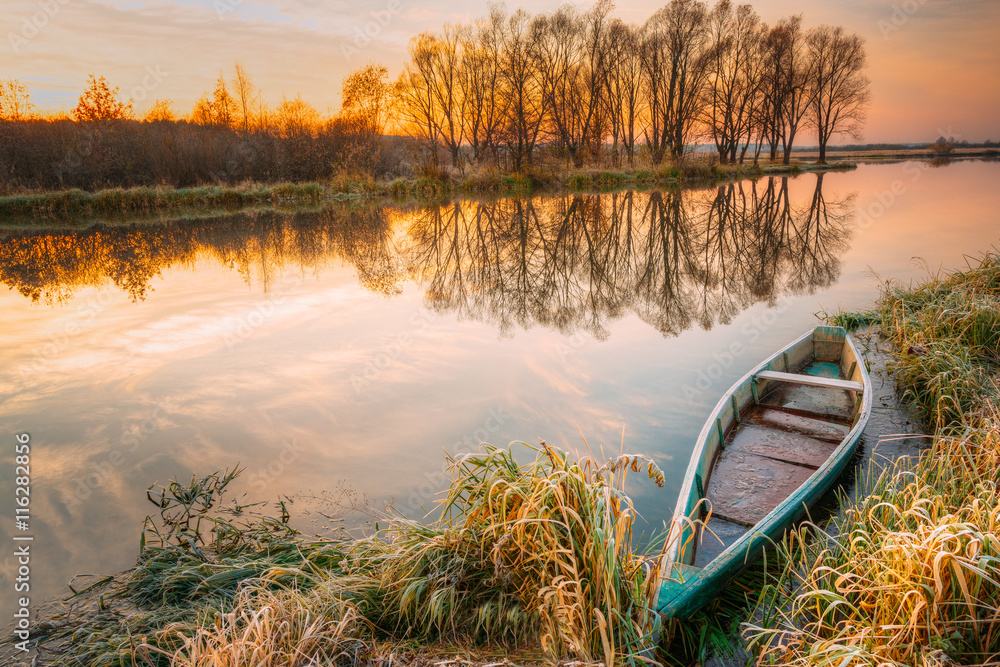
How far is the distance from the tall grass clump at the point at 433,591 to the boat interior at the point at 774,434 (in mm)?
1052

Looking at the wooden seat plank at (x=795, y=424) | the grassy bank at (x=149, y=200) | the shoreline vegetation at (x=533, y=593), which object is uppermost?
the grassy bank at (x=149, y=200)

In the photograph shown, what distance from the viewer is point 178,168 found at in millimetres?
29234

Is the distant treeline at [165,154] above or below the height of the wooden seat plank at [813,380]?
above

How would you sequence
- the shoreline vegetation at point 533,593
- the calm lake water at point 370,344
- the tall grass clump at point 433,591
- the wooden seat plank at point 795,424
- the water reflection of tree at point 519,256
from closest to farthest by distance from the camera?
the shoreline vegetation at point 533,593 → the tall grass clump at point 433,591 → the calm lake water at point 370,344 → the wooden seat plank at point 795,424 → the water reflection of tree at point 519,256

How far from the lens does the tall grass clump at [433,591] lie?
274 cm

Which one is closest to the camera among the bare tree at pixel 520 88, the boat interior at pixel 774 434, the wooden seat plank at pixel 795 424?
the boat interior at pixel 774 434

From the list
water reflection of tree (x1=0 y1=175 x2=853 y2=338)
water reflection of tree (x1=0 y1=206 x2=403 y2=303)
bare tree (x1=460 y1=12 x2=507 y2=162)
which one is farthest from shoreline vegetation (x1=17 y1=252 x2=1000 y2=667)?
bare tree (x1=460 y1=12 x2=507 y2=162)

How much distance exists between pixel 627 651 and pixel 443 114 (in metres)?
39.8

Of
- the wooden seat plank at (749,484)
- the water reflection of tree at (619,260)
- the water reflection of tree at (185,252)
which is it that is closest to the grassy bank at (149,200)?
the water reflection of tree at (185,252)

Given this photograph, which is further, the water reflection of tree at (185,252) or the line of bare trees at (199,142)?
the line of bare trees at (199,142)

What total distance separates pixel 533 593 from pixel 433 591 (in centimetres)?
57

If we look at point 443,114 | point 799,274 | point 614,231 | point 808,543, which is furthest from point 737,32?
point 808,543

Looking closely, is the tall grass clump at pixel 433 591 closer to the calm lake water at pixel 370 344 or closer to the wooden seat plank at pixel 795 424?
the calm lake water at pixel 370 344

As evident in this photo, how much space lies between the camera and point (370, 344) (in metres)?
8.95
